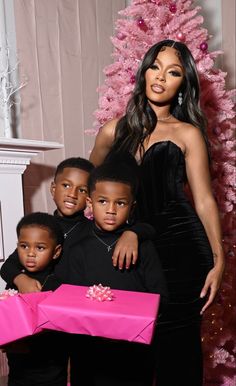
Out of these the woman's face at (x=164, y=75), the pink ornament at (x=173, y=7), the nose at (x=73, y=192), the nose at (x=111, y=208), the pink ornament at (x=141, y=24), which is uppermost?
the pink ornament at (x=173, y=7)

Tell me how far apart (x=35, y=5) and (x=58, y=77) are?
18.9 inches

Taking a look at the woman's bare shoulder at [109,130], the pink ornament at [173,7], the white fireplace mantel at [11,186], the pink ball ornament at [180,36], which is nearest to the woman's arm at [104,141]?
the woman's bare shoulder at [109,130]

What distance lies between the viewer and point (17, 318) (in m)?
1.50

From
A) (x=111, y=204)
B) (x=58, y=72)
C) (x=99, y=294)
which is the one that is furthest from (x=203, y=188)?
(x=58, y=72)

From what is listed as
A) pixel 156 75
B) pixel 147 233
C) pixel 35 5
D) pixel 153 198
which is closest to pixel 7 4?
pixel 35 5

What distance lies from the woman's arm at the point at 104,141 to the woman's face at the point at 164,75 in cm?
23

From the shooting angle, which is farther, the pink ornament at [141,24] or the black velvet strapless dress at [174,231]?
the pink ornament at [141,24]

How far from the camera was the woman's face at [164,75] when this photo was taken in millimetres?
2037

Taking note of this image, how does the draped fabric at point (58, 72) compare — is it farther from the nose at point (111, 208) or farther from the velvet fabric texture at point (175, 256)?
the nose at point (111, 208)

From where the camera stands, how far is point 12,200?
2770 millimetres

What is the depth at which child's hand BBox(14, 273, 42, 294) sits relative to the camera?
1734mm

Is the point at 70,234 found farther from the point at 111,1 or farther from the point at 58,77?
the point at 111,1

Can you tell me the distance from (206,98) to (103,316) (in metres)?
2.03

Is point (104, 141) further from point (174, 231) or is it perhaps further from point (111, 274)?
point (111, 274)
